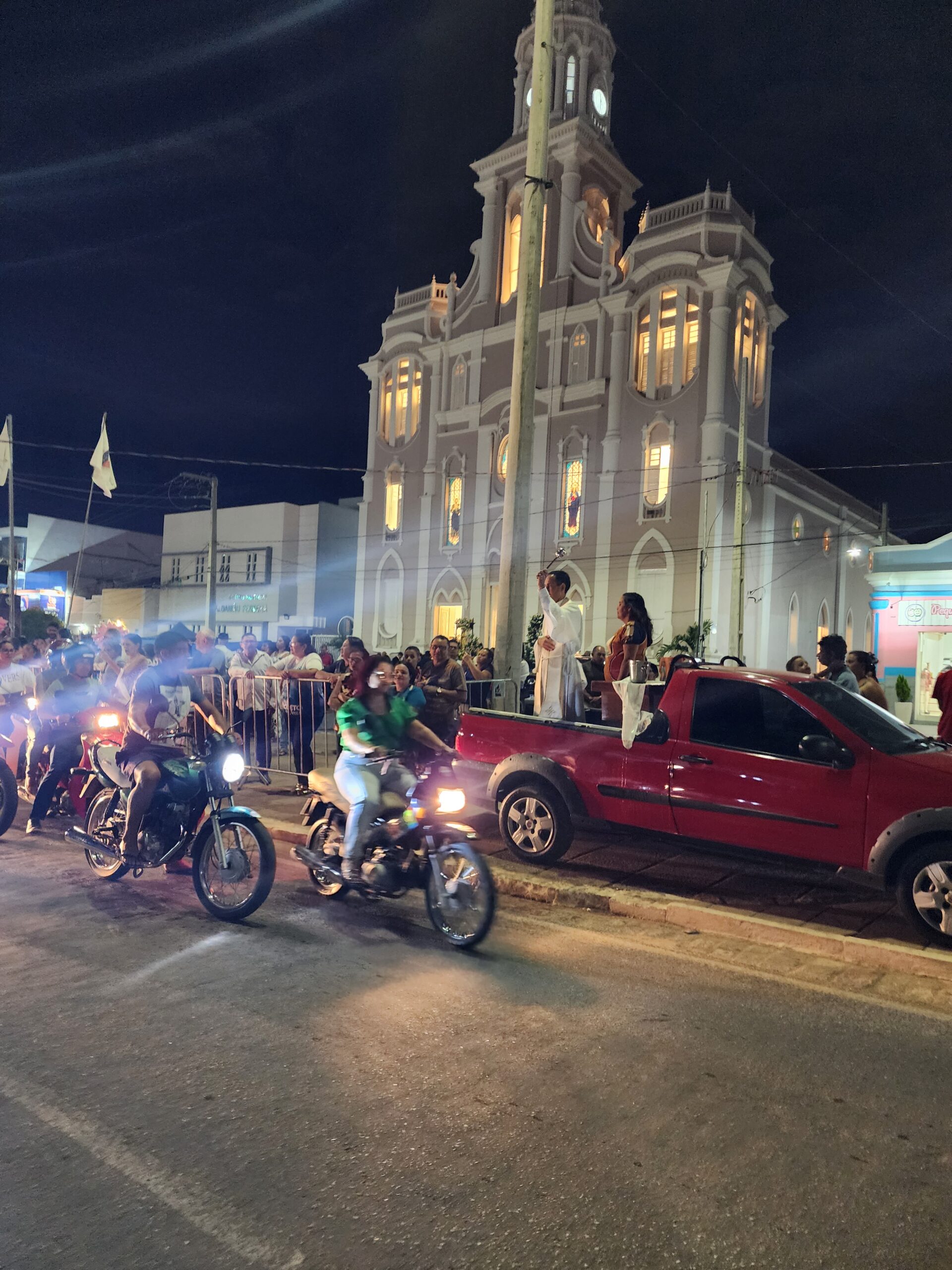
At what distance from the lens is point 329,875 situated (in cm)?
669

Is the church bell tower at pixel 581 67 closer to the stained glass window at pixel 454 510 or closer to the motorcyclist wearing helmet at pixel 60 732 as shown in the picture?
the stained glass window at pixel 454 510

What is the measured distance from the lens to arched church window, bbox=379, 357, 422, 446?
41562 mm

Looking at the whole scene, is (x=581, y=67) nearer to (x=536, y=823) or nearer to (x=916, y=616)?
(x=916, y=616)

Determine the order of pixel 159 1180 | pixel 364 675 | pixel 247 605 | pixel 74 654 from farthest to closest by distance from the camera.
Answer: pixel 247 605 < pixel 74 654 < pixel 364 675 < pixel 159 1180

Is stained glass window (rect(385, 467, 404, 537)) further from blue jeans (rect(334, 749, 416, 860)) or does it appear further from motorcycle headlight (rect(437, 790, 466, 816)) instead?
motorcycle headlight (rect(437, 790, 466, 816))

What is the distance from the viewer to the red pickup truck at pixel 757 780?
19.2 feet

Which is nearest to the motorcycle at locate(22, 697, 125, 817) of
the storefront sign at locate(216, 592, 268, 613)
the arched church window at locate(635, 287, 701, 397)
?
the arched church window at locate(635, 287, 701, 397)

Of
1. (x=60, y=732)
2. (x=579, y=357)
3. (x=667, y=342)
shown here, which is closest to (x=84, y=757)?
(x=60, y=732)

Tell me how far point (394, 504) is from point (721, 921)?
122 ft

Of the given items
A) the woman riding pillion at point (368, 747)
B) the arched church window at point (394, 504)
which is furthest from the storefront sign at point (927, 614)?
the arched church window at point (394, 504)

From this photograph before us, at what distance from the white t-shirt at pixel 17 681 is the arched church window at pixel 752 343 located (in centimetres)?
2846

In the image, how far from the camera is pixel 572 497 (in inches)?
1394

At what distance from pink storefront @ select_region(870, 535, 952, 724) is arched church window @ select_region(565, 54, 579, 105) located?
2663 cm

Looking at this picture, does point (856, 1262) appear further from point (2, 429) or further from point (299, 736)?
point (2, 429)
